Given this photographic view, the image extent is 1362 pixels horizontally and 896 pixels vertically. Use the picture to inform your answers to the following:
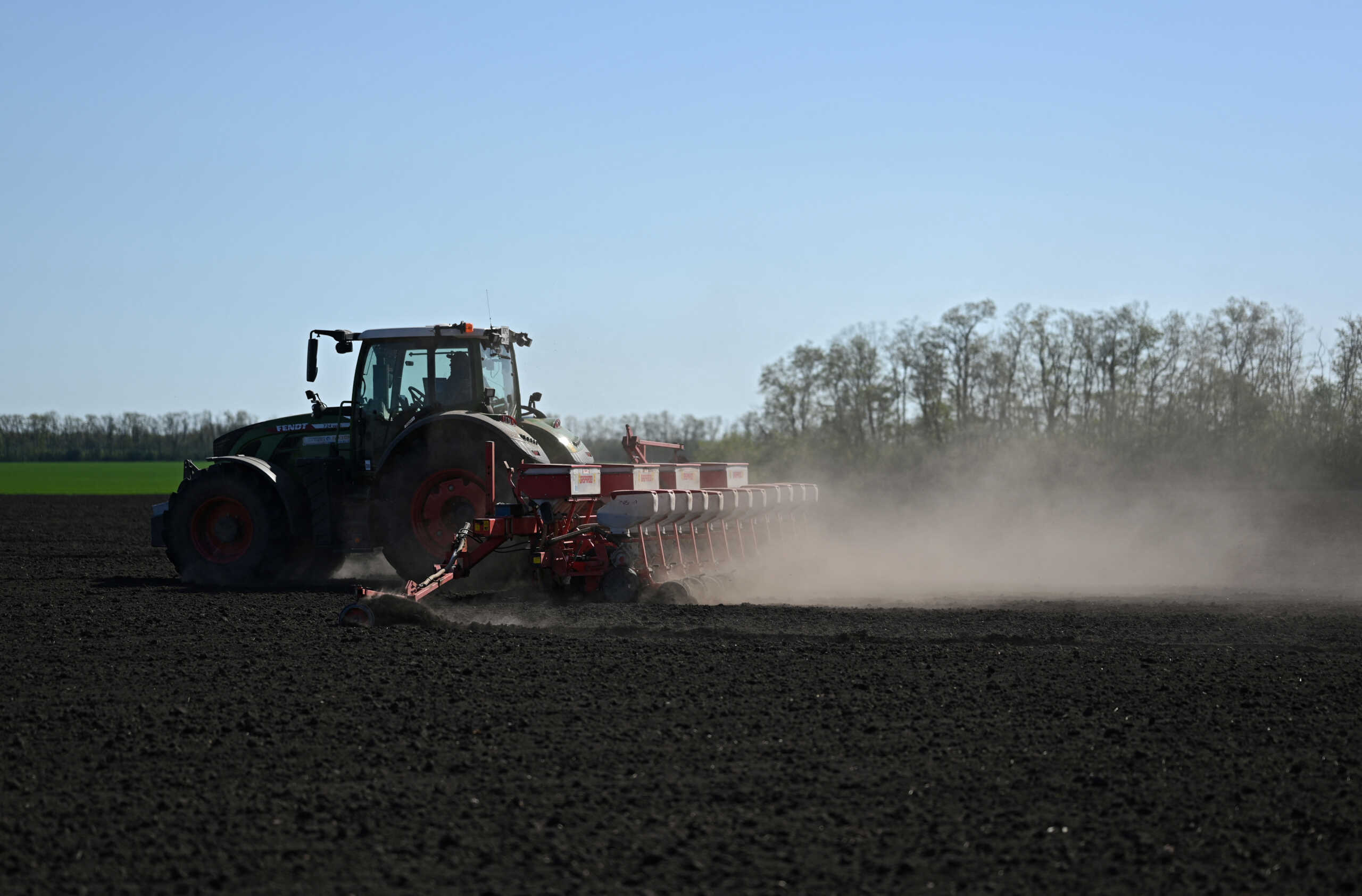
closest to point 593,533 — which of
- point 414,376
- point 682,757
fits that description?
point 414,376

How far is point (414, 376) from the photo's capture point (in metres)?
13.0

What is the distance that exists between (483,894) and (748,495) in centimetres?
962

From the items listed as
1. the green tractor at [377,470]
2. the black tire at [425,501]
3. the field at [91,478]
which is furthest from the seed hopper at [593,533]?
the field at [91,478]

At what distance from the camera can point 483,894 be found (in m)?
3.92

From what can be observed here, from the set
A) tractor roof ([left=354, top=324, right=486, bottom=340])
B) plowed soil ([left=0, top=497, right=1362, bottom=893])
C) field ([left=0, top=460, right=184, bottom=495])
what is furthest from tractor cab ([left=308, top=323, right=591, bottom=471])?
field ([left=0, top=460, right=184, bottom=495])

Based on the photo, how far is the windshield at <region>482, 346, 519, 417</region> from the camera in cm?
1302

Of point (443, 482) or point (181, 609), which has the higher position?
point (443, 482)

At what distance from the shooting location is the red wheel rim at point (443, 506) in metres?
12.1

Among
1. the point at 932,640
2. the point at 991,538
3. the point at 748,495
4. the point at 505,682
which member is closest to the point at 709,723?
the point at 505,682

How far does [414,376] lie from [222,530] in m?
2.51

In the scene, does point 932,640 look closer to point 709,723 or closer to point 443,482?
point 709,723

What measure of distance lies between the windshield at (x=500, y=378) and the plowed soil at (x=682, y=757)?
3.56 metres

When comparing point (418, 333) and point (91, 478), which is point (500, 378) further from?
point (91, 478)

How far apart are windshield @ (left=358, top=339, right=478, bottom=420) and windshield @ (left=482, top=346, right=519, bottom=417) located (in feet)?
0.77
